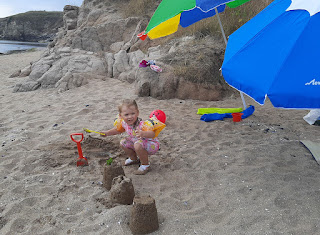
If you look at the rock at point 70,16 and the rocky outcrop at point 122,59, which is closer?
the rocky outcrop at point 122,59

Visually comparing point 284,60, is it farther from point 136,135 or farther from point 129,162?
point 129,162

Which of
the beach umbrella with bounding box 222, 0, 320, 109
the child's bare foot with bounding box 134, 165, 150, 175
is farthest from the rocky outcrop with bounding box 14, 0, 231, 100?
the beach umbrella with bounding box 222, 0, 320, 109

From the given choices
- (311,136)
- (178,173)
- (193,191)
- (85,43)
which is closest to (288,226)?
(193,191)

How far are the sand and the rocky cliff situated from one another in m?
73.0

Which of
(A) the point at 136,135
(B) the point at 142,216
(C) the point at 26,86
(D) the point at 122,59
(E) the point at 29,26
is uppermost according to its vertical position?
(E) the point at 29,26

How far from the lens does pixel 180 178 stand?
2.95 meters

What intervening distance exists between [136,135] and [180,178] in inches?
28.0

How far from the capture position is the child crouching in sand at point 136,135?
9.42 ft

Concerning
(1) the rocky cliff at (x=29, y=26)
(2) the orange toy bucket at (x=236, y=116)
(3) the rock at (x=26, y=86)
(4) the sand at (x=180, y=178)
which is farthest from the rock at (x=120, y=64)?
(1) the rocky cliff at (x=29, y=26)

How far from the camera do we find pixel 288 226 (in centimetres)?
215

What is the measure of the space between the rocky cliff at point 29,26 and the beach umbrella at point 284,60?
75.0 metres

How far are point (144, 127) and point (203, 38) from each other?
5475mm

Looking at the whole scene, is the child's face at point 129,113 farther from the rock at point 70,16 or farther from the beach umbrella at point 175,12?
the rock at point 70,16

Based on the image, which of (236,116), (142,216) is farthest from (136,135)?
(236,116)
